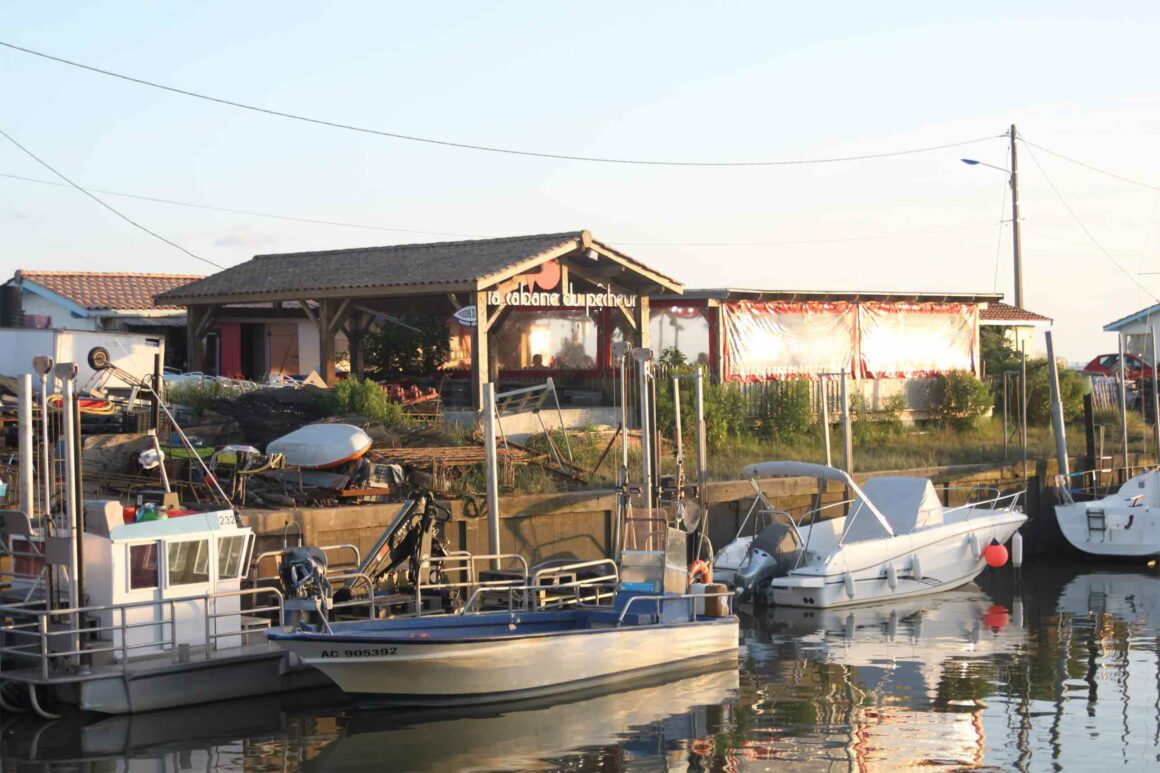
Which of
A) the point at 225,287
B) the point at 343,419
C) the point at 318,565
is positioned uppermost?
the point at 225,287

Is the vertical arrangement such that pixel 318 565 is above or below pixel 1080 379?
below

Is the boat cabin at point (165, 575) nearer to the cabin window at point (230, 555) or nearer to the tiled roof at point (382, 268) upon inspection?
the cabin window at point (230, 555)

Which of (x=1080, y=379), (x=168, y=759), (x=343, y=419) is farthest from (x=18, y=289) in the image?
(x=1080, y=379)

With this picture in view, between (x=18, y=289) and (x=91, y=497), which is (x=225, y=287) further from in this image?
(x=91, y=497)

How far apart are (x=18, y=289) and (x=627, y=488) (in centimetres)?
2383

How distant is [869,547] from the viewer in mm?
25047

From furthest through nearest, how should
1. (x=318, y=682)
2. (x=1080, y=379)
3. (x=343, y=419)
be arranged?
(x=1080, y=379) < (x=343, y=419) < (x=318, y=682)

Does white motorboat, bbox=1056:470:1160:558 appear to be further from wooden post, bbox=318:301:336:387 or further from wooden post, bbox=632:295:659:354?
wooden post, bbox=318:301:336:387

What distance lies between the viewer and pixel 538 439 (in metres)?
26.8

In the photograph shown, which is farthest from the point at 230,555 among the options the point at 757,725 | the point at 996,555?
the point at 996,555

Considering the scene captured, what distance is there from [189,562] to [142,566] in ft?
1.83

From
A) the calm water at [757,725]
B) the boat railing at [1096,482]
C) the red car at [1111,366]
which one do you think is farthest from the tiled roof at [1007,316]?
the calm water at [757,725]

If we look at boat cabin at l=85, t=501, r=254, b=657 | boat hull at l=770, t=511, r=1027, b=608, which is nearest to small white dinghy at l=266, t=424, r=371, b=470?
boat cabin at l=85, t=501, r=254, b=657

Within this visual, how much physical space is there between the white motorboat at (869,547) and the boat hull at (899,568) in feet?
0.05
